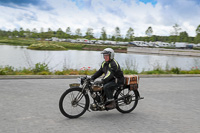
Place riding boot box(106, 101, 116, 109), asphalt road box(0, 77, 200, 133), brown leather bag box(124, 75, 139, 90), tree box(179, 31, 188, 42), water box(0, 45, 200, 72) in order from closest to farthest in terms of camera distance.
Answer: asphalt road box(0, 77, 200, 133) → riding boot box(106, 101, 116, 109) → brown leather bag box(124, 75, 139, 90) → water box(0, 45, 200, 72) → tree box(179, 31, 188, 42)

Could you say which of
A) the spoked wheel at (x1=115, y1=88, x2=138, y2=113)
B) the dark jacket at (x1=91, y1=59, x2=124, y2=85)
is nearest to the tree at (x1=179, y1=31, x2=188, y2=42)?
the spoked wheel at (x1=115, y1=88, x2=138, y2=113)

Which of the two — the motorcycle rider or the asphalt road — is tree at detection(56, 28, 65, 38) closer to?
the asphalt road

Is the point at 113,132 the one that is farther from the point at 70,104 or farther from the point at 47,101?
the point at 47,101

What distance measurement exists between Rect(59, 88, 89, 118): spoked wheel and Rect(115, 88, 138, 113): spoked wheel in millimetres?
912

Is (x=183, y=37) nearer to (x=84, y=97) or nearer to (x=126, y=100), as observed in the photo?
(x=126, y=100)

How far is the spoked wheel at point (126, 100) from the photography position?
18.4ft

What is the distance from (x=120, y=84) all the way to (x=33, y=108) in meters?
2.39

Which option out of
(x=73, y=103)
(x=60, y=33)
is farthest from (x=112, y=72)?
(x=60, y=33)

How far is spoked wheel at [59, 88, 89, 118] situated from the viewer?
4.94m

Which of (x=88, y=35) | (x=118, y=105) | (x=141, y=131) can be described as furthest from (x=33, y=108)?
(x=88, y=35)

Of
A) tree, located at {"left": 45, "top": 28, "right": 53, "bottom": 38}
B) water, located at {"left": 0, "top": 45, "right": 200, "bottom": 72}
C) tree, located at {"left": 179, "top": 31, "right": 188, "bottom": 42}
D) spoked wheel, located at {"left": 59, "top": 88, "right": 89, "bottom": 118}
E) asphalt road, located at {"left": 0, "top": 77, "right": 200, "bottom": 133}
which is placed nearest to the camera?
asphalt road, located at {"left": 0, "top": 77, "right": 200, "bottom": 133}

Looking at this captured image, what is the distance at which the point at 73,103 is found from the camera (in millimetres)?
5102

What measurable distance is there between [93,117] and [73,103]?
24.4 inches

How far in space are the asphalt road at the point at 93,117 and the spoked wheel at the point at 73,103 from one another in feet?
0.51
